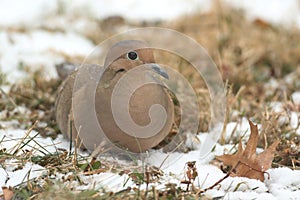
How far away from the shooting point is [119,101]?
2688 millimetres

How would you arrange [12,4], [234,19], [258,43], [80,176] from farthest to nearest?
[12,4], [234,19], [258,43], [80,176]

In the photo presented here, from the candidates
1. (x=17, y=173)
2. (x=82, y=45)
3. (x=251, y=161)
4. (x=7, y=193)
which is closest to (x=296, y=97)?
(x=251, y=161)

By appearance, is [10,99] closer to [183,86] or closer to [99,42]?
[183,86]

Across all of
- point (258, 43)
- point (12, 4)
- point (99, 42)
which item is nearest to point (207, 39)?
point (258, 43)

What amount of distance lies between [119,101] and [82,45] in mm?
3294

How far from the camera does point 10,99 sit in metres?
3.60

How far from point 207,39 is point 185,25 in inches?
32.8

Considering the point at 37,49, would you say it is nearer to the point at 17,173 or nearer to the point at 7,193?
the point at 17,173

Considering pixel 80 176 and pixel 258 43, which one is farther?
pixel 258 43

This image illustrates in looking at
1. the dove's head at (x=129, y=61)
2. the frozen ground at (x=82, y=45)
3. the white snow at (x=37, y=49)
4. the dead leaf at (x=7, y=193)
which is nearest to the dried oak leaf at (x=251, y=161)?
the frozen ground at (x=82, y=45)

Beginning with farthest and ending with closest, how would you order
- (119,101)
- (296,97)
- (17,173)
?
(296,97) → (119,101) → (17,173)

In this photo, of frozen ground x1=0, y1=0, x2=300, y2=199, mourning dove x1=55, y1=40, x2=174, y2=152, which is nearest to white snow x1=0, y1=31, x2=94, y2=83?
frozen ground x1=0, y1=0, x2=300, y2=199

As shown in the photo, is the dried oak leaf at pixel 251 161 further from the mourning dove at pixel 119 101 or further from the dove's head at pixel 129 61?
the dove's head at pixel 129 61

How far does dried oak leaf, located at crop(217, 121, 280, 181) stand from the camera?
2621 mm
